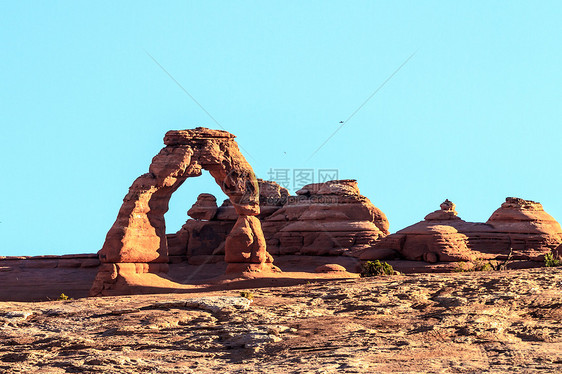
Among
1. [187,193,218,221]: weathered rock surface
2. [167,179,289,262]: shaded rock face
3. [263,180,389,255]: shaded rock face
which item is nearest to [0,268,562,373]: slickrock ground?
[167,179,289,262]: shaded rock face

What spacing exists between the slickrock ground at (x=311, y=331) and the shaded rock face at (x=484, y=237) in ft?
57.8

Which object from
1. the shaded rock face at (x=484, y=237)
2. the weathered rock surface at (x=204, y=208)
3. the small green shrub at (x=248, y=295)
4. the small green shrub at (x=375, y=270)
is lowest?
the small green shrub at (x=248, y=295)

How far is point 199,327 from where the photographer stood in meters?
11.4

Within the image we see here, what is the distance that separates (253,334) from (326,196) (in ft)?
98.4

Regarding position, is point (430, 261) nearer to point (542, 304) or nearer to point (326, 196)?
point (326, 196)

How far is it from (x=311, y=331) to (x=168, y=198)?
708 inches

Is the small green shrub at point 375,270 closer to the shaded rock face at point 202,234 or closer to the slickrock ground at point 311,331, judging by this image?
the slickrock ground at point 311,331

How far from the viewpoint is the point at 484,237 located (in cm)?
3466

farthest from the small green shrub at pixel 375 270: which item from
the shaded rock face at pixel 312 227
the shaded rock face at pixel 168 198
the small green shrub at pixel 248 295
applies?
the shaded rock face at pixel 312 227

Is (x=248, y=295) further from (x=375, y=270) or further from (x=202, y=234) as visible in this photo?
Result: (x=202, y=234)

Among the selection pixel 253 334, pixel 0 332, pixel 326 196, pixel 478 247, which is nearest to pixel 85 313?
pixel 0 332

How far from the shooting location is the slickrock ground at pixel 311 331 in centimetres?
895

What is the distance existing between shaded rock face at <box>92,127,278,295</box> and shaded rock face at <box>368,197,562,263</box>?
8280 millimetres

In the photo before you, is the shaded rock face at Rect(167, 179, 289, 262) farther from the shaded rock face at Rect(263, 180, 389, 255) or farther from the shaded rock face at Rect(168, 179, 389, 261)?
the shaded rock face at Rect(263, 180, 389, 255)
